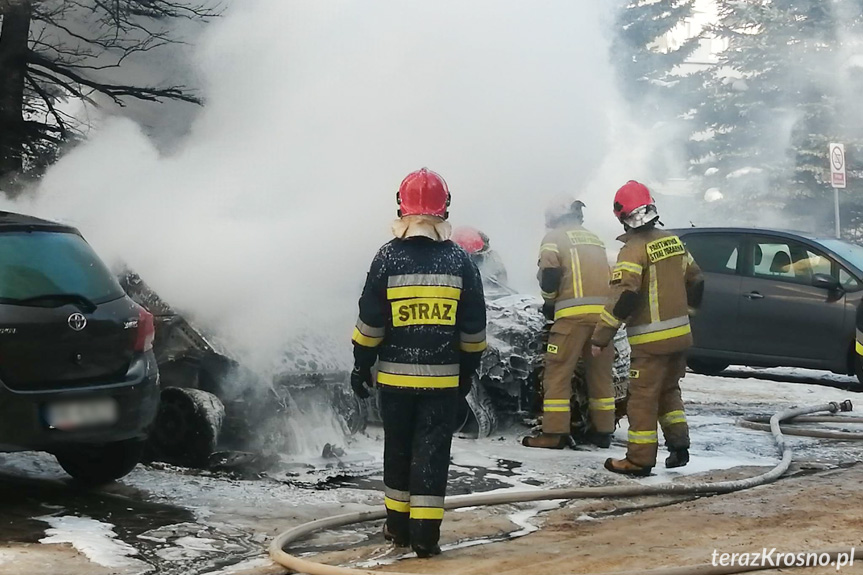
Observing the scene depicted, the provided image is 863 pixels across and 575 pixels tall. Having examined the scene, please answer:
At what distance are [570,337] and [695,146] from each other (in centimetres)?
1994

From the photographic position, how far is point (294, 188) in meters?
8.59

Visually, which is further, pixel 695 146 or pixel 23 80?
pixel 695 146

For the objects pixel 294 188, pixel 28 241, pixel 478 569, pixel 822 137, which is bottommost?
pixel 478 569

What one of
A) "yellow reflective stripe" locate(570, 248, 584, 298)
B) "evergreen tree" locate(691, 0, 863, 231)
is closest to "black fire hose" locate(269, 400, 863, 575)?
"yellow reflective stripe" locate(570, 248, 584, 298)

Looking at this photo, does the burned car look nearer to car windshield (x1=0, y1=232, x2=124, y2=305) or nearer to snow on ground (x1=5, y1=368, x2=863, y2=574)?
snow on ground (x1=5, y1=368, x2=863, y2=574)

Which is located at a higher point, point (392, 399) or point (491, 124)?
point (491, 124)

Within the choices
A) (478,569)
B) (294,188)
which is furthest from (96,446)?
(294,188)

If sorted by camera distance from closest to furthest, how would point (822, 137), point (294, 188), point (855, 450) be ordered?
point (855, 450), point (294, 188), point (822, 137)

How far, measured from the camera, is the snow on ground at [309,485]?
16.4 feet

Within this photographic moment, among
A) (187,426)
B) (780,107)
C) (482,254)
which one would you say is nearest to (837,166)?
(780,107)

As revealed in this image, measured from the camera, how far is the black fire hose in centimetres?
438

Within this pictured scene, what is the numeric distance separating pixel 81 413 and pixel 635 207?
3.37 metres

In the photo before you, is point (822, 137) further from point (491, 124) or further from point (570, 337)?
point (570, 337)

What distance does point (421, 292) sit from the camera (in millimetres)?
4996
